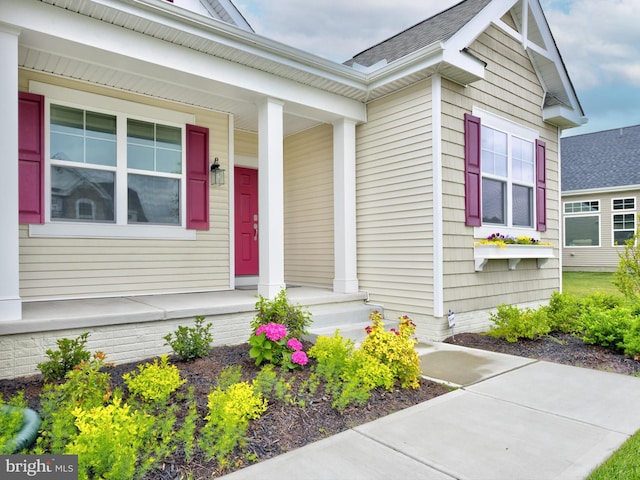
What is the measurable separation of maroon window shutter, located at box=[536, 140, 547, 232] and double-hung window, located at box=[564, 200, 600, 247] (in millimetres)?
10778

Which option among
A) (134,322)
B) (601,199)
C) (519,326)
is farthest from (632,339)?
(601,199)

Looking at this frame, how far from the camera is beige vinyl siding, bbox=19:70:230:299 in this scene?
4695 millimetres

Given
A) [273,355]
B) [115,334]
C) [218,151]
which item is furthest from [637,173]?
[115,334]

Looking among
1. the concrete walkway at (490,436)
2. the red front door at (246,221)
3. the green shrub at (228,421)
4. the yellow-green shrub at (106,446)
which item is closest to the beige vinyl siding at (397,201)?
the concrete walkway at (490,436)

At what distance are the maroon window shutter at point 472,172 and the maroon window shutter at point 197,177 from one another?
11.9 feet

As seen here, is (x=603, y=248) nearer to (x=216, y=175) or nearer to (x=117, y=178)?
(x=216, y=175)

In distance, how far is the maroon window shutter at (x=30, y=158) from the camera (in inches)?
175

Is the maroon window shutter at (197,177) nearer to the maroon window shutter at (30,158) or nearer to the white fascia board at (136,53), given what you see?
the white fascia board at (136,53)

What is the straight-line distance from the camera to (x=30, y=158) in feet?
14.7

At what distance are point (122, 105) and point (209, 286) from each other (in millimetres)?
2681

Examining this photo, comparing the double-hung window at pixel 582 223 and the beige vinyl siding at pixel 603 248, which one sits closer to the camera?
the beige vinyl siding at pixel 603 248

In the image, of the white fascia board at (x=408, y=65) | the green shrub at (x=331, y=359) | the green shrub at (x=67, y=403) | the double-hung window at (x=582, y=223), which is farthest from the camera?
the double-hung window at (x=582, y=223)

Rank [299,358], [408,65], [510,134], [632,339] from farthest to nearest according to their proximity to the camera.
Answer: [510,134] < [408,65] < [632,339] < [299,358]

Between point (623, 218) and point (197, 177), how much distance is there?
15.6 m
